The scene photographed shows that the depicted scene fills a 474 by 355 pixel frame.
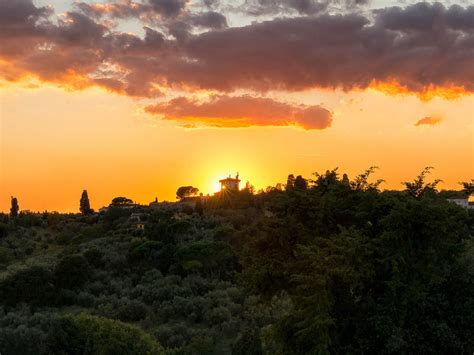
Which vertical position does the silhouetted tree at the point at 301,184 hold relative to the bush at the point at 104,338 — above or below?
above

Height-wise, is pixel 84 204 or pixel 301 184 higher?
pixel 84 204

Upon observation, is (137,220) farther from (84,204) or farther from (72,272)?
(72,272)

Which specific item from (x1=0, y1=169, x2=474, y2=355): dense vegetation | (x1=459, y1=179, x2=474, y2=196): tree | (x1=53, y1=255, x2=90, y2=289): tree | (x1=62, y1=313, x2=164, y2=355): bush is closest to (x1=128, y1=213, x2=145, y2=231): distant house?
(x1=53, y1=255, x2=90, y2=289): tree

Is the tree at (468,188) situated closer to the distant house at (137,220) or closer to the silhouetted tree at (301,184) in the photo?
the silhouetted tree at (301,184)

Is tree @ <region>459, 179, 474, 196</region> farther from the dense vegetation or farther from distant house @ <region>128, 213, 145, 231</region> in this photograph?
distant house @ <region>128, 213, 145, 231</region>

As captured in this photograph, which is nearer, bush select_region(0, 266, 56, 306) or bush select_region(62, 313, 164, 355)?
bush select_region(62, 313, 164, 355)

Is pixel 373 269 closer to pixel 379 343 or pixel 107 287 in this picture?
pixel 379 343

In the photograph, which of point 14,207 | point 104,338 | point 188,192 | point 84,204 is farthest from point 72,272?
point 188,192

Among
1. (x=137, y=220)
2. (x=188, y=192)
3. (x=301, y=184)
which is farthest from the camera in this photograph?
(x=188, y=192)

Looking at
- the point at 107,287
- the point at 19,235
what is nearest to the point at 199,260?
the point at 107,287

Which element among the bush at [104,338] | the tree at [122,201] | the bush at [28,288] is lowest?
the bush at [104,338]

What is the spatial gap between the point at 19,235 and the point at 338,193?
6381 centimetres

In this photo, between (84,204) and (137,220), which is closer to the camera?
(137,220)

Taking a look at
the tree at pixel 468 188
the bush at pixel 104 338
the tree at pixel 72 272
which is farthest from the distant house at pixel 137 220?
the tree at pixel 468 188
